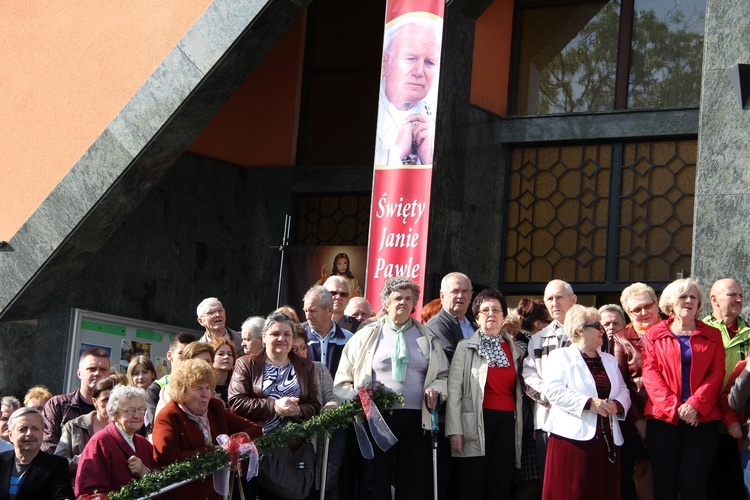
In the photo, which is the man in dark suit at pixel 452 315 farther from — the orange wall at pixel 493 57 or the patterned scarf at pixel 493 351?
the orange wall at pixel 493 57

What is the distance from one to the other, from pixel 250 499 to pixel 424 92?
486cm

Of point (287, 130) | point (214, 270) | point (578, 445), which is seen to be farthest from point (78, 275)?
point (578, 445)

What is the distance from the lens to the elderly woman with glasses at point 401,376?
31.0 ft

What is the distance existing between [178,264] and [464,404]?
721 centimetres

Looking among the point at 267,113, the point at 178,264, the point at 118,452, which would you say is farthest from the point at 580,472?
the point at 267,113

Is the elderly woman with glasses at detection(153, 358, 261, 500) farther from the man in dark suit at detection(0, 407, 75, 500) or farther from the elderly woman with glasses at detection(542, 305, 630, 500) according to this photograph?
the elderly woman with glasses at detection(542, 305, 630, 500)

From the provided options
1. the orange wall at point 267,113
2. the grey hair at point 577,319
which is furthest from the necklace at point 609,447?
the orange wall at point 267,113

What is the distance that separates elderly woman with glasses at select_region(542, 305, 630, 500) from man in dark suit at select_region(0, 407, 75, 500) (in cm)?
336

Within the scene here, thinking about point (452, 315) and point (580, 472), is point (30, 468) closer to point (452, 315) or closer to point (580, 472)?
point (452, 315)

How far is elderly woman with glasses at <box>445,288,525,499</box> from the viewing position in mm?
9398

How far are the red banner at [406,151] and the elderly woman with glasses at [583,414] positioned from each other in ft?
11.2

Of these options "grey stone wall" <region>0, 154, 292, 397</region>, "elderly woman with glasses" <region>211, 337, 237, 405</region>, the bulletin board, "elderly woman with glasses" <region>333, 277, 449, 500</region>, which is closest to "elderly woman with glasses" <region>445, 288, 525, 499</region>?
"elderly woman with glasses" <region>333, 277, 449, 500</region>

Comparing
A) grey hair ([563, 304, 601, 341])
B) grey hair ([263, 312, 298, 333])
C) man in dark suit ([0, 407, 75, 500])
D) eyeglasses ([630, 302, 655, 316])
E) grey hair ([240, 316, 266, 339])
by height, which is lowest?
man in dark suit ([0, 407, 75, 500])

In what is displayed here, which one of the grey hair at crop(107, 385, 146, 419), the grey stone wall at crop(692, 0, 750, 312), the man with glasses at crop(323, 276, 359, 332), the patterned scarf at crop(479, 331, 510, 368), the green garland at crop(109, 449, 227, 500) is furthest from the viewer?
the man with glasses at crop(323, 276, 359, 332)
